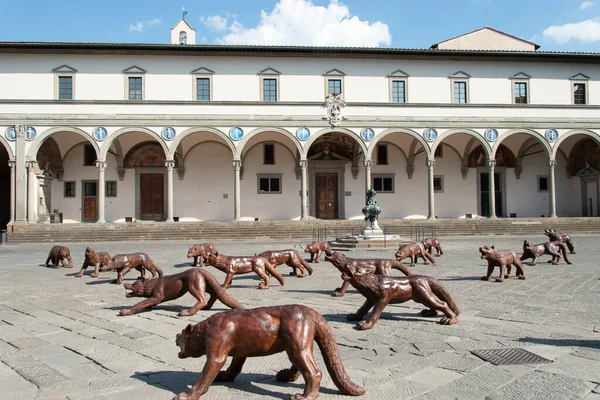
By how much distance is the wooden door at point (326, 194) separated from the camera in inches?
1156

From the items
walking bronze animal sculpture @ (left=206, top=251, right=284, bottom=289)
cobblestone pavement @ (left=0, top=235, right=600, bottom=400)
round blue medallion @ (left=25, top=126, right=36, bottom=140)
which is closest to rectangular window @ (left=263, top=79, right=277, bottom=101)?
round blue medallion @ (left=25, top=126, right=36, bottom=140)

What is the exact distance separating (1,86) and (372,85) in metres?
21.0

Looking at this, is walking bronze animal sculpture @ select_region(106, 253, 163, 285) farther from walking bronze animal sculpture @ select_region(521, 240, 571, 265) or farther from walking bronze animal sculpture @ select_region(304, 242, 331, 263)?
walking bronze animal sculpture @ select_region(521, 240, 571, 265)

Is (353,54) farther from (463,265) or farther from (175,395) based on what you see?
(175,395)

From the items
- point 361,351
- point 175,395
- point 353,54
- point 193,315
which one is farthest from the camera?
point 353,54

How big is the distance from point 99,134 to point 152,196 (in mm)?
5507

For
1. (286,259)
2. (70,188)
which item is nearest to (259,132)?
(70,188)

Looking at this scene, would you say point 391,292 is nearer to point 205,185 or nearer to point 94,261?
point 94,261

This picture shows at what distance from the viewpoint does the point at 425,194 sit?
96.7ft

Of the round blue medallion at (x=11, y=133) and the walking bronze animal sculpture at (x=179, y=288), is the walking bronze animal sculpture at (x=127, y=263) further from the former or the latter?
the round blue medallion at (x=11, y=133)

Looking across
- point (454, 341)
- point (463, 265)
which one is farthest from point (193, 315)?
point (463, 265)

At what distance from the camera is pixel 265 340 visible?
10.1ft

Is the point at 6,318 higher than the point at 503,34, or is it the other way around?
the point at 503,34

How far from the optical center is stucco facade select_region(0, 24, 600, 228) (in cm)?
2458
